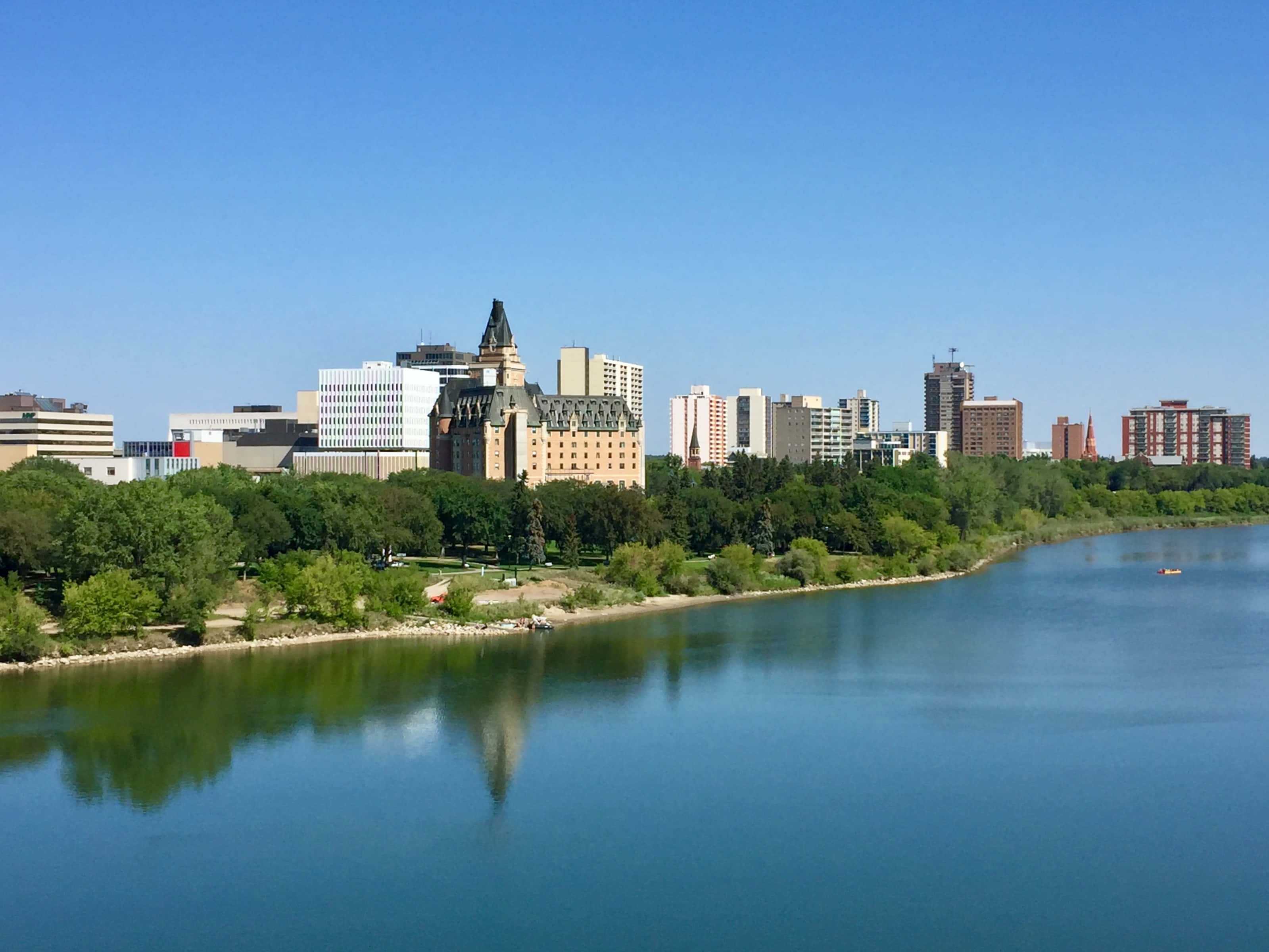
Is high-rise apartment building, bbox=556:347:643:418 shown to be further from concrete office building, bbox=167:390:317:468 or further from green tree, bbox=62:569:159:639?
green tree, bbox=62:569:159:639

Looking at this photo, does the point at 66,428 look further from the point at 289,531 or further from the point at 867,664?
the point at 867,664

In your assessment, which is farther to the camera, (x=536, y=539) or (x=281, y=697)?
(x=536, y=539)

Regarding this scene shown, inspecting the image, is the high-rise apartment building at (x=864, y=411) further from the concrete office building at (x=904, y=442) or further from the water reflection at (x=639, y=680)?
the water reflection at (x=639, y=680)

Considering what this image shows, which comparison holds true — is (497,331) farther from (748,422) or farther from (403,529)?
(748,422)

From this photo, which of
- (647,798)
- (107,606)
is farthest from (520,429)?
(647,798)

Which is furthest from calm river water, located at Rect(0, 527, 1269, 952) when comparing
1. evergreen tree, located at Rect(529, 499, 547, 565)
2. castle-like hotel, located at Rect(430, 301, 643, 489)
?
castle-like hotel, located at Rect(430, 301, 643, 489)

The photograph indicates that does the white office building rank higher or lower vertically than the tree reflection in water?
higher

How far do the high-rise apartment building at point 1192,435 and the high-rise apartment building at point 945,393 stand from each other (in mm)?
22692

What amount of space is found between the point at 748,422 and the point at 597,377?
67.4 ft

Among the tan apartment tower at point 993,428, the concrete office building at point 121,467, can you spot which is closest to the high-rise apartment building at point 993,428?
the tan apartment tower at point 993,428

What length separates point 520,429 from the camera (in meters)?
82.1

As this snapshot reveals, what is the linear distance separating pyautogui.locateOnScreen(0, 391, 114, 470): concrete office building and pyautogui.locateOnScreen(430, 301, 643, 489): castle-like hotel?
19539 millimetres

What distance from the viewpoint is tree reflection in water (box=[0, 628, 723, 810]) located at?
29.5m

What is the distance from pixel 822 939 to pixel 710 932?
1.67 meters
